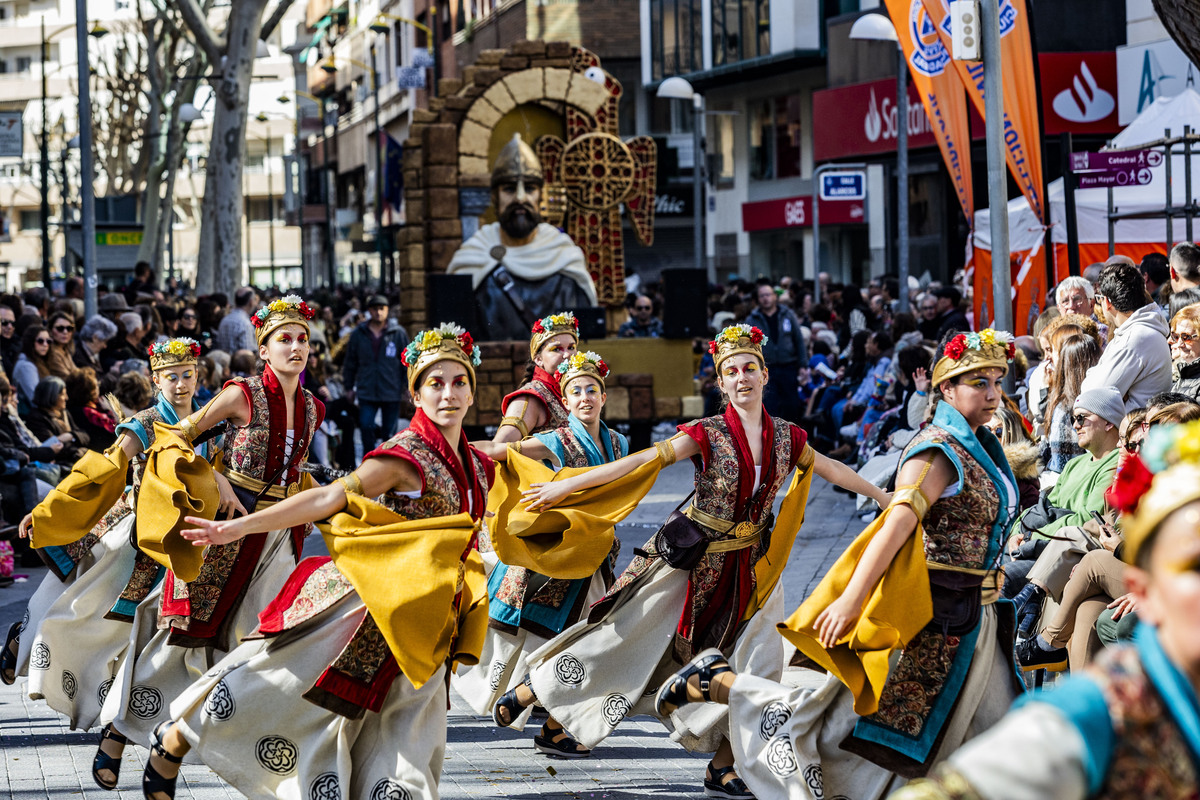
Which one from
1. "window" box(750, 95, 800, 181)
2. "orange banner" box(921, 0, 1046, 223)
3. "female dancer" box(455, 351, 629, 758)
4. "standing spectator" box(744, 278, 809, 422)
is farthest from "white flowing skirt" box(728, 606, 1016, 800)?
"window" box(750, 95, 800, 181)

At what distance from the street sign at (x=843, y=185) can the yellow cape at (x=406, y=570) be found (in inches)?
501

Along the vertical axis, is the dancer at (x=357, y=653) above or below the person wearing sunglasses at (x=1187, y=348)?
below

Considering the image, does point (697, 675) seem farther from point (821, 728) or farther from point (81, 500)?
point (81, 500)

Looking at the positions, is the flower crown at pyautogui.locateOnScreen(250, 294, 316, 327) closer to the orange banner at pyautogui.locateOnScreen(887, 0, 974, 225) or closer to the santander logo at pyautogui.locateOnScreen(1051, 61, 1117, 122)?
the orange banner at pyautogui.locateOnScreen(887, 0, 974, 225)

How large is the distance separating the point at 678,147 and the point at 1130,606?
39927 millimetres

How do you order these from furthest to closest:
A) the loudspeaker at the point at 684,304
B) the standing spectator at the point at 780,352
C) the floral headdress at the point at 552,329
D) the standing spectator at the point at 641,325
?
1. the standing spectator at the point at 641,325
2. the loudspeaker at the point at 684,304
3. the standing spectator at the point at 780,352
4. the floral headdress at the point at 552,329


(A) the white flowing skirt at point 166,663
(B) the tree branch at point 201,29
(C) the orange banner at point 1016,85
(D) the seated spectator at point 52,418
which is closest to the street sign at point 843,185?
(C) the orange banner at point 1016,85

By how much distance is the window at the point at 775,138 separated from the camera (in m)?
37.4

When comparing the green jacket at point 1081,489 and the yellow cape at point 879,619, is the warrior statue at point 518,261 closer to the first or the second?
the green jacket at point 1081,489

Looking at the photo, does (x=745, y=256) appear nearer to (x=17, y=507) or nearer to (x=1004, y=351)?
(x=17, y=507)

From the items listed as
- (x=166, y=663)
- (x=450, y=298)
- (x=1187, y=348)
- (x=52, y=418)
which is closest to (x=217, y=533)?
(x=166, y=663)

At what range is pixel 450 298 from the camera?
618 inches

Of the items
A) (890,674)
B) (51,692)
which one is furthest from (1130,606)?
(51,692)

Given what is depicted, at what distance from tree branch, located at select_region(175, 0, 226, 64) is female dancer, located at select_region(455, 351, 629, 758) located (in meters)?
17.7
